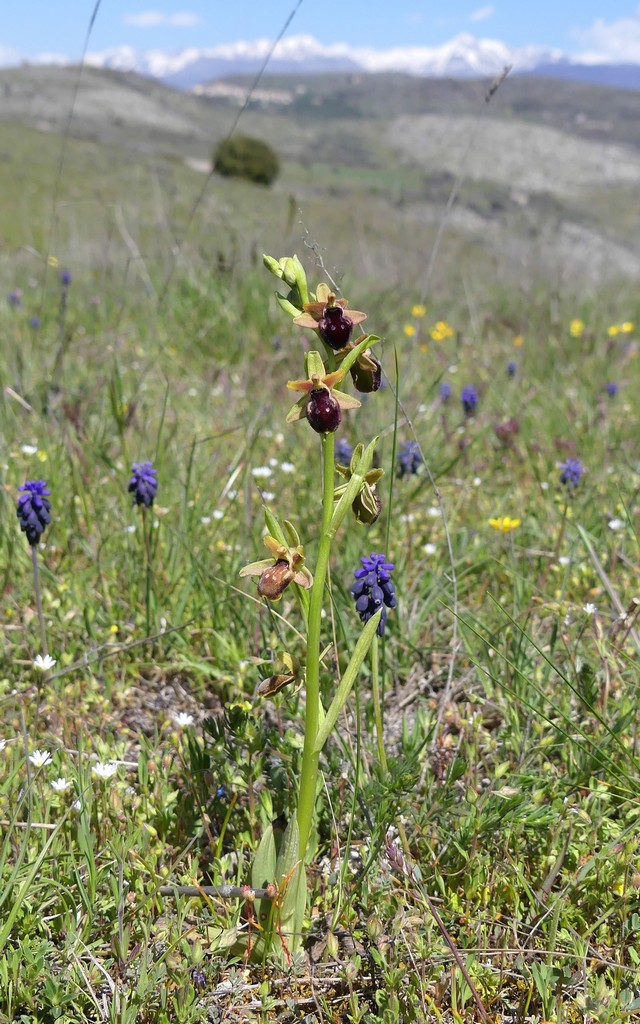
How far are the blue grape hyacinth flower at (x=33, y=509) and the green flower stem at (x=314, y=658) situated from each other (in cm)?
95

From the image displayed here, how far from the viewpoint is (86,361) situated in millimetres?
4184

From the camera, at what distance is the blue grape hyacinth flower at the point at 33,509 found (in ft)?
6.31

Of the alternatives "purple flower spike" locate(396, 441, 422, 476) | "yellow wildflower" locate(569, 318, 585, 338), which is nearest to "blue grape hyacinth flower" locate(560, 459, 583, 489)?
"purple flower spike" locate(396, 441, 422, 476)

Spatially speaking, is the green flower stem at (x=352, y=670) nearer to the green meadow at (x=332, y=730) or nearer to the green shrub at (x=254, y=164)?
the green meadow at (x=332, y=730)

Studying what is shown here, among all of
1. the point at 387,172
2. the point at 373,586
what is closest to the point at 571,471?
the point at 373,586

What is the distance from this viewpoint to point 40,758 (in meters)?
1.60

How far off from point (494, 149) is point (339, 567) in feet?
180

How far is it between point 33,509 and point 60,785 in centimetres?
70

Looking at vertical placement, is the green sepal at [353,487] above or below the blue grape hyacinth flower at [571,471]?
below

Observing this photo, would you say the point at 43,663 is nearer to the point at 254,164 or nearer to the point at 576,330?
the point at 576,330

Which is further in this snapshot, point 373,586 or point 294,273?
point 373,586

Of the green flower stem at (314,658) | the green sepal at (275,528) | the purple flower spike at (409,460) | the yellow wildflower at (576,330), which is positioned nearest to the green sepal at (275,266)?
the green flower stem at (314,658)

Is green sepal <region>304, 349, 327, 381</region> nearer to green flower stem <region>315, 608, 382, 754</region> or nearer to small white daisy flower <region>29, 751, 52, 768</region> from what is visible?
green flower stem <region>315, 608, 382, 754</region>

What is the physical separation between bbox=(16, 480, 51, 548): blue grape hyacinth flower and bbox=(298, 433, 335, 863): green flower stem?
953 millimetres
